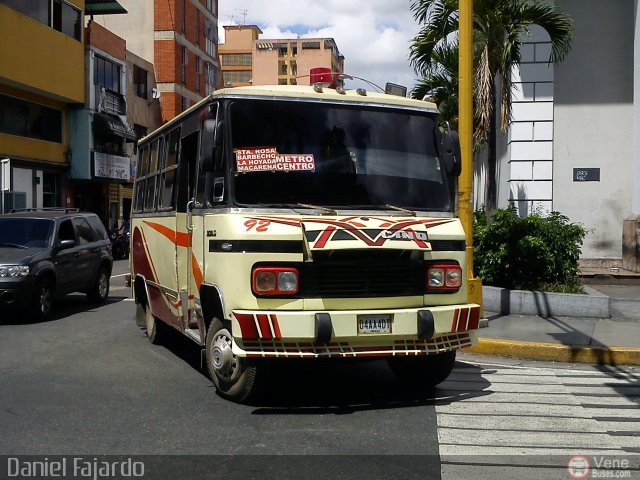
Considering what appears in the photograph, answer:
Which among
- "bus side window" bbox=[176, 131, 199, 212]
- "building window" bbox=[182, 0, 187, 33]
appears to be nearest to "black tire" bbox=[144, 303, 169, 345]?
"bus side window" bbox=[176, 131, 199, 212]

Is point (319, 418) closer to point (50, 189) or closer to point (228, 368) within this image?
point (228, 368)

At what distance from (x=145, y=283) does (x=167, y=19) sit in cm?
4011

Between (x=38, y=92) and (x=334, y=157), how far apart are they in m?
27.4

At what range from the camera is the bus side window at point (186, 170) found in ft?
25.5

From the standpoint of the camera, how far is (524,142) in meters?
16.1

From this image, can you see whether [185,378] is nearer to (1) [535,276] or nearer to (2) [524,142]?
(1) [535,276]

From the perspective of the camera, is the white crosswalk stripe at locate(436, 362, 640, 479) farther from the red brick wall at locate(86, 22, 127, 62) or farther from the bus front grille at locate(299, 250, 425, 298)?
the red brick wall at locate(86, 22, 127, 62)

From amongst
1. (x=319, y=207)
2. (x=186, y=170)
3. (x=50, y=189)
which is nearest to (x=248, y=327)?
(x=319, y=207)

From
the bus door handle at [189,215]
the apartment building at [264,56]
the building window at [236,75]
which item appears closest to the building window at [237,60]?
the apartment building at [264,56]

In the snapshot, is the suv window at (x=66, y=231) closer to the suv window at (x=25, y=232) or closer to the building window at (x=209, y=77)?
the suv window at (x=25, y=232)

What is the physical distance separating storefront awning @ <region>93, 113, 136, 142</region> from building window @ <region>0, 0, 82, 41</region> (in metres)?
3.62

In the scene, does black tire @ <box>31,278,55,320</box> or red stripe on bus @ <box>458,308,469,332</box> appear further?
black tire @ <box>31,278,55,320</box>

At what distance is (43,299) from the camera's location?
40.0ft

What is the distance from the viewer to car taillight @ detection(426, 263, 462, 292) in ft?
21.9
